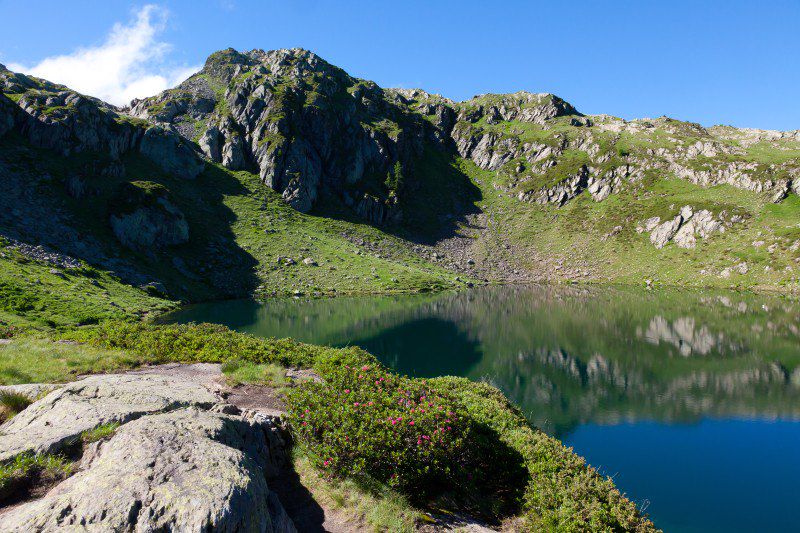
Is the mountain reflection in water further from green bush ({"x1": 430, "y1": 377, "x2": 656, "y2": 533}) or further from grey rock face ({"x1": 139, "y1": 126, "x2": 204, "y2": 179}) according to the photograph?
grey rock face ({"x1": 139, "y1": 126, "x2": 204, "y2": 179})

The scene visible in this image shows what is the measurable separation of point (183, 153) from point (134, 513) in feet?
460

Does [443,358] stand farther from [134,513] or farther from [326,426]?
[134,513]

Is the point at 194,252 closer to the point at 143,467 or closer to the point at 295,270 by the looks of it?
the point at 295,270

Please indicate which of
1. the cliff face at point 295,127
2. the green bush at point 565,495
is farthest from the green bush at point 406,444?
the cliff face at point 295,127

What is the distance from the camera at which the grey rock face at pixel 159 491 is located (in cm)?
567

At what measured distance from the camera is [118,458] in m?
7.15

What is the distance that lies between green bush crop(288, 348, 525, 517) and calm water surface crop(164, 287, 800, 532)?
1041 cm

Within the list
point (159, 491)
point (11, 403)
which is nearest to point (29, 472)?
point (159, 491)

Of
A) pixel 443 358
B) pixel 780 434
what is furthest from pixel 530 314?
pixel 780 434

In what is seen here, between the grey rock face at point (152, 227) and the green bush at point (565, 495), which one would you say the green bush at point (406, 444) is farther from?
the grey rock face at point (152, 227)

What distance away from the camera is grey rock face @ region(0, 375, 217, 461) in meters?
8.17

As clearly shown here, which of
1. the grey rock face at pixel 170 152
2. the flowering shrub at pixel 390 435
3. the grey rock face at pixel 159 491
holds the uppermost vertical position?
the grey rock face at pixel 170 152

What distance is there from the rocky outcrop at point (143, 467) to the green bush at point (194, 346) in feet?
43.0

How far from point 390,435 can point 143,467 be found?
260 inches
